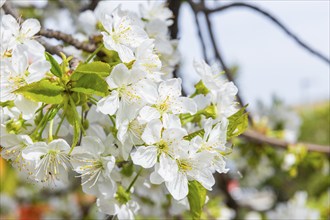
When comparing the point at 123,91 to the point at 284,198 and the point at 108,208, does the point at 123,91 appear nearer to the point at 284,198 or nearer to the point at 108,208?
the point at 108,208

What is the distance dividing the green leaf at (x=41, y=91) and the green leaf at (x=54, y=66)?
20mm

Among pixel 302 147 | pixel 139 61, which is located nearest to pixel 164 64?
pixel 139 61

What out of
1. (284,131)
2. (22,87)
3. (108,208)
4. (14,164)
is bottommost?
(284,131)

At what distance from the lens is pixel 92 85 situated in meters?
0.62

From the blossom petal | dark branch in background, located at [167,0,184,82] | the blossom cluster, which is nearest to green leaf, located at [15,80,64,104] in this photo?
the blossom cluster

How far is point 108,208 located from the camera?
754 millimetres

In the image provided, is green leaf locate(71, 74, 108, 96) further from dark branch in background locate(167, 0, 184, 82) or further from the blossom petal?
dark branch in background locate(167, 0, 184, 82)

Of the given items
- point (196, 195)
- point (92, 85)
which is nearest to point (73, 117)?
point (92, 85)

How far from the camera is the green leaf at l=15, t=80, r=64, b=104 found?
0.60 meters

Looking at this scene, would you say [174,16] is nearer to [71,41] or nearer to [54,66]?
[71,41]

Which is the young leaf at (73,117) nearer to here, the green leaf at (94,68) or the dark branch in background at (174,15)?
the green leaf at (94,68)

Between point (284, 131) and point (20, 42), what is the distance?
1346 mm

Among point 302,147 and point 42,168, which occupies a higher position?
point 42,168

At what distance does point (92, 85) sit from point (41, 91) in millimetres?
57
